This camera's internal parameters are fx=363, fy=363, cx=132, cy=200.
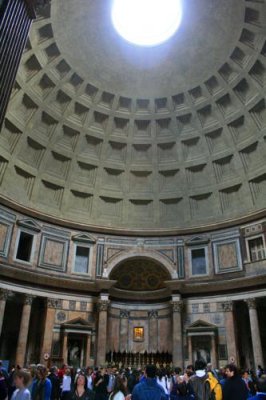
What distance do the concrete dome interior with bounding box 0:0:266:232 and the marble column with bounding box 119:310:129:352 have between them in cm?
662

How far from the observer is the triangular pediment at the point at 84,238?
1087 inches

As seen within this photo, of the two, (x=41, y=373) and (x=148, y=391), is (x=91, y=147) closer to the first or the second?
(x=41, y=373)

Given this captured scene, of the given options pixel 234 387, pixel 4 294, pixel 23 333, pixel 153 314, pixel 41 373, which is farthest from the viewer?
pixel 153 314

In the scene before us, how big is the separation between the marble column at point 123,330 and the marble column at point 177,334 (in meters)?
4.16

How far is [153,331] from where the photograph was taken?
2736 centimetres

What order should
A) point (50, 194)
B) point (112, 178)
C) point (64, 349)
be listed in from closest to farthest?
point (64, 349)
point (50, 194)
point (112, 178)

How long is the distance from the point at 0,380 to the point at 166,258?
22.9 m

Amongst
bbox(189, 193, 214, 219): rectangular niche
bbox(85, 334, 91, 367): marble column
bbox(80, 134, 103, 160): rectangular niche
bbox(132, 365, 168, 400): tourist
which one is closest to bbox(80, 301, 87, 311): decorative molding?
bbox(85, 334, 91, 367): marble column

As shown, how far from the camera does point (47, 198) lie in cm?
2795

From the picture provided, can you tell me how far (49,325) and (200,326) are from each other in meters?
10.2

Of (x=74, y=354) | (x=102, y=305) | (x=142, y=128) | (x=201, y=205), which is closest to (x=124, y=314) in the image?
(x=102, y=305)

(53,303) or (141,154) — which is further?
(141,154)

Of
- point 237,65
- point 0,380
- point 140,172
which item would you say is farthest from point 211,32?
point 0,380

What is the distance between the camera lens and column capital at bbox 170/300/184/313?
84.0 feet
